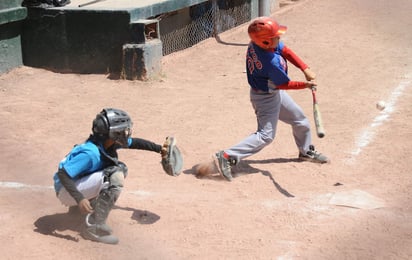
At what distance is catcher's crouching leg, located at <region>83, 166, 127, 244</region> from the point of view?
16.4ft

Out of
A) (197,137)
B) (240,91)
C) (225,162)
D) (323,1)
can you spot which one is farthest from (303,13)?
(225,162)

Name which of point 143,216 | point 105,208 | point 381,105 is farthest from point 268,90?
point 381,105

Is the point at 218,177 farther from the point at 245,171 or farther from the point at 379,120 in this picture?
the point at 379,120

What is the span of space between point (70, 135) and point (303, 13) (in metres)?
7.47

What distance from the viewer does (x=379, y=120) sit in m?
7.88

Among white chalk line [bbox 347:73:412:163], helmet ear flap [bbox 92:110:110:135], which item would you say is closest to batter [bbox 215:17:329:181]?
white chalk line [bbox 347:73:412:163]

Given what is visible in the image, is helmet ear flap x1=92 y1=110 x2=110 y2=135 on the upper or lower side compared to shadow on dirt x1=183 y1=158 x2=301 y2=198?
upper

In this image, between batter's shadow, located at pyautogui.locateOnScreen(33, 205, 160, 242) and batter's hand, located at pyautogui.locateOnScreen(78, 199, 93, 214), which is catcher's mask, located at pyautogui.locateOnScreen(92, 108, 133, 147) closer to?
batter's hand, located at pyautogui.locateOnScreen(78, 199, 93, 214)

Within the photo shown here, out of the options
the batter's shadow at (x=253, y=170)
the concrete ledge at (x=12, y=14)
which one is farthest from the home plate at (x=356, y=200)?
the concrete ledge at (x=12, y=14)

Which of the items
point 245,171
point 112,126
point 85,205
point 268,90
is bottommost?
point 245,171

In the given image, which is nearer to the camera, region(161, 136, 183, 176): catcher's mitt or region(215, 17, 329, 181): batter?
region(161, 136, 183, 176): catcher's mitt

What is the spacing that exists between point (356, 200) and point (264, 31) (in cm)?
165

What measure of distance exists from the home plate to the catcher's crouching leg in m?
1.84

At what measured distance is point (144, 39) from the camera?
30.9ft
